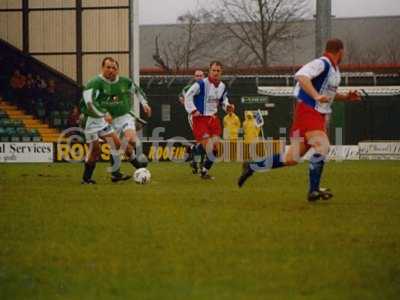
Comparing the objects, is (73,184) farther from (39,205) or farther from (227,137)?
(227,137)

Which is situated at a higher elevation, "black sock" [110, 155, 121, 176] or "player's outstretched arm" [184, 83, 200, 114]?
"player's outstretched arm" [184, 83, 200, 114]

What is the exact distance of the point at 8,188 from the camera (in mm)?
15391

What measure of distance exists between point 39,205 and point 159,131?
2770cm

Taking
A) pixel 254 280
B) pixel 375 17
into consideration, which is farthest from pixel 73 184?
pixel 375 17

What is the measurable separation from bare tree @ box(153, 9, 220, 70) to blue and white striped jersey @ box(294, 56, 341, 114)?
143 feet

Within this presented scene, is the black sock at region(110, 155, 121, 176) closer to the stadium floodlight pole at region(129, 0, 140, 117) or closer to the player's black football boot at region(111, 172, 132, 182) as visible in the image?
the player's black football boot at region(111, 172, 132, 182)

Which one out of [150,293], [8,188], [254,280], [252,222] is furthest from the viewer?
[8,188]

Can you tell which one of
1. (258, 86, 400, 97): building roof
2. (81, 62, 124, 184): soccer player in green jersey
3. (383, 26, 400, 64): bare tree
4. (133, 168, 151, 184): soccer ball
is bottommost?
(133, 168, 151, 184): soccer ball

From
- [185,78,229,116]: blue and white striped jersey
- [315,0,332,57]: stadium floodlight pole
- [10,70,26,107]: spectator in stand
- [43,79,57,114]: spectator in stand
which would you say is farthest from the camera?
[10,70,26,107]: spectator in stand

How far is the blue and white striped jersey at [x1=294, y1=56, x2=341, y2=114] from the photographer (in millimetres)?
11914

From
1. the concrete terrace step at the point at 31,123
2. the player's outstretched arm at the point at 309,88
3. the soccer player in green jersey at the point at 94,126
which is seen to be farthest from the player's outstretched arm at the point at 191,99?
the concrete terrace step at the point at 31,123

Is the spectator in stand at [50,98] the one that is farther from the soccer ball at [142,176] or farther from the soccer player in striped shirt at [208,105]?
the soccer ball at [142,176]

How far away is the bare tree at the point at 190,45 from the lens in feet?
190

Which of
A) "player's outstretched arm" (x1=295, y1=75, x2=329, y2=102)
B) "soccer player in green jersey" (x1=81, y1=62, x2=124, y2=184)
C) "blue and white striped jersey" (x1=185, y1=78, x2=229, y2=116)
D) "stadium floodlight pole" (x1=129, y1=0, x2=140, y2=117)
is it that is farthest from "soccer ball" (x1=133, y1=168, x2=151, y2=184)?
"stadium floodlight pole" (x1=129, y1=0, x2=140, y2=117)
